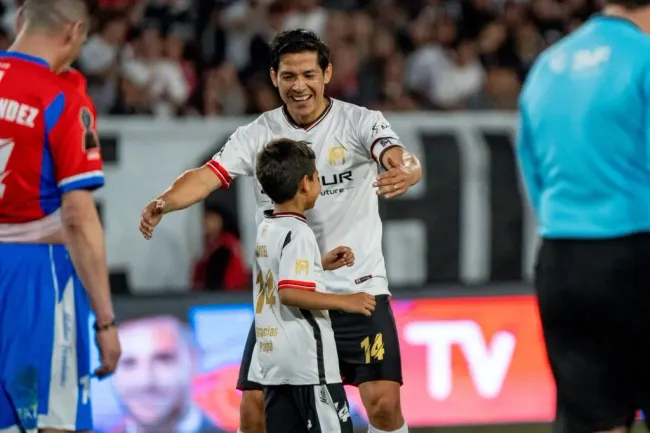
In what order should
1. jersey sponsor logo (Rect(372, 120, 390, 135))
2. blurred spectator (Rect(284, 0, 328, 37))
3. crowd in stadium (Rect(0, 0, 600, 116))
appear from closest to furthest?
jersey sponsor logo (Rect(372, 120, 390, 135)) < crowd in stadium (Rect(0, 0, 600, 116)) < blurred spectator (Rect(284, 0, 328, 37))

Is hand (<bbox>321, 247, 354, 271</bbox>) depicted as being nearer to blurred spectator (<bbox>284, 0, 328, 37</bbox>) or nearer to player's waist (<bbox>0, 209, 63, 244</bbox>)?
player's waist (<bbox>0, 209, 63, 244</bbox>)

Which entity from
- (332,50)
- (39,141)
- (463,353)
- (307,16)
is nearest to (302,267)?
(39,141)

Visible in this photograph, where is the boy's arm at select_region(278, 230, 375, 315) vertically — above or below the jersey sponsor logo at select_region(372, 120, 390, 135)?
below

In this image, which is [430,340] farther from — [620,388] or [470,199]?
[620,388]

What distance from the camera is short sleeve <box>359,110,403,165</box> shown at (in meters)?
5.31

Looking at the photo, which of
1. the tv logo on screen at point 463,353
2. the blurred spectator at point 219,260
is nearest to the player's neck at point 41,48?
the tv logo on screen at point 463,353

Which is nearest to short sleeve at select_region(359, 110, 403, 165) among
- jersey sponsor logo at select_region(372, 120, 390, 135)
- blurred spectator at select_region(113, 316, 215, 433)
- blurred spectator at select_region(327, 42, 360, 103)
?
jersey sponsor logo at select_region(372, 120, 390, 135)

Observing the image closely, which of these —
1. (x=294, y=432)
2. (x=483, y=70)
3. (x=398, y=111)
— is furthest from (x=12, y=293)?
(x=483, y=70)

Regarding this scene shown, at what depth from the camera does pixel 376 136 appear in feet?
17.7

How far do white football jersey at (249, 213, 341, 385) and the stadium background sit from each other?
3618 mm

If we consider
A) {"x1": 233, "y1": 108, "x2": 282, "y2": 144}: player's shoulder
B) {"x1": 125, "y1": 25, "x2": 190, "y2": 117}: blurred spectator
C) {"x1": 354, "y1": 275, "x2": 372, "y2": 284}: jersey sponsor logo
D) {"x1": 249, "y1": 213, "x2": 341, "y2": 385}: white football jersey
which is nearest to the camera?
{"x1": 249, "y1": 213, "x2": 341, "y2": 385}: white football jersey

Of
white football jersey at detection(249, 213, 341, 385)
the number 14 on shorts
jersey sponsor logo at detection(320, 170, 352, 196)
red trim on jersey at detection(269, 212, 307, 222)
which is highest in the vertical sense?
jersey sponsor logo at detection(320, 170, 352, 196)

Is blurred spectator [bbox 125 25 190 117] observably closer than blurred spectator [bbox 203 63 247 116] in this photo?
Yes

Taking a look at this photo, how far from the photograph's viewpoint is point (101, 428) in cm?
830
